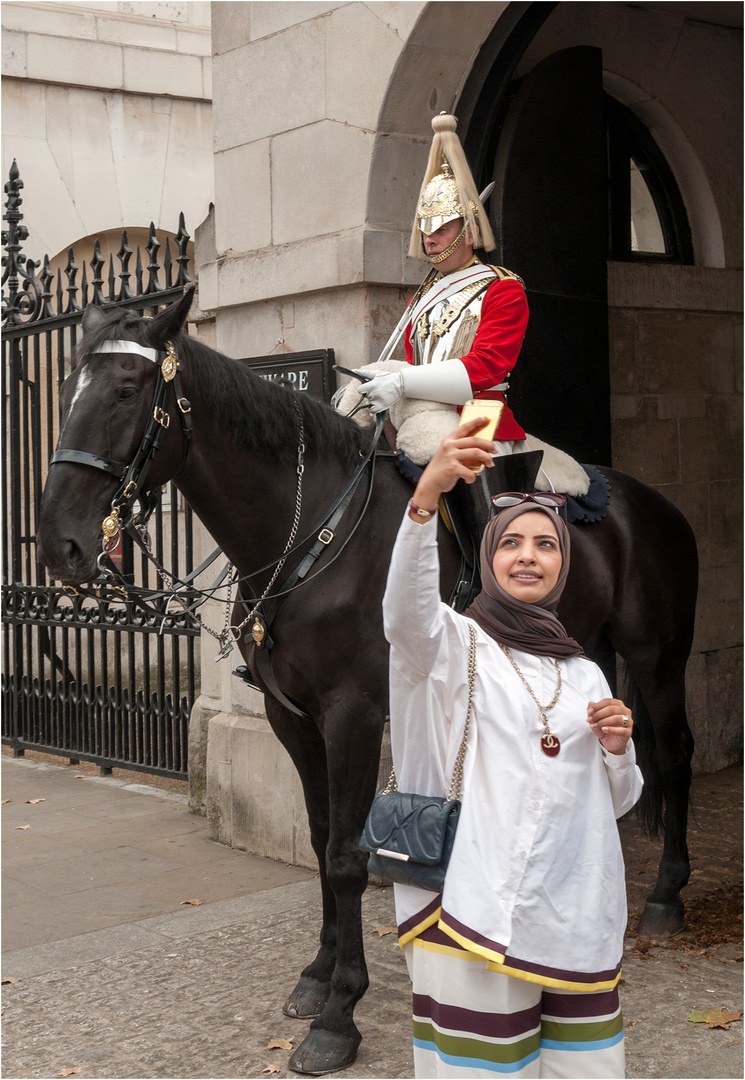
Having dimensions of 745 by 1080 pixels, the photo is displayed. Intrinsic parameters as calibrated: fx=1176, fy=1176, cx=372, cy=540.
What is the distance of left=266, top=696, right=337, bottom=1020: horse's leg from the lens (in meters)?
4.24

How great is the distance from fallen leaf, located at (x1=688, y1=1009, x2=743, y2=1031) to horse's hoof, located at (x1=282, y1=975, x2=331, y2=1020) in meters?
1.27

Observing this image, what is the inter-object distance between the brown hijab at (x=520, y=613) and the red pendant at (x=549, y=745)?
0.17 meters

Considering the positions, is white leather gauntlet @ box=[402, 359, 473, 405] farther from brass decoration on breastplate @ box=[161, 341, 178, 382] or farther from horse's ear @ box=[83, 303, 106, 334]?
horse's ear @ box=[83, 303, 106, 334]

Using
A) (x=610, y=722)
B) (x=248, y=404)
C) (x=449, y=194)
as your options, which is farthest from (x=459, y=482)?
(x=610, y=722)

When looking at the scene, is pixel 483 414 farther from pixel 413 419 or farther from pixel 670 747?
pixel 670 747

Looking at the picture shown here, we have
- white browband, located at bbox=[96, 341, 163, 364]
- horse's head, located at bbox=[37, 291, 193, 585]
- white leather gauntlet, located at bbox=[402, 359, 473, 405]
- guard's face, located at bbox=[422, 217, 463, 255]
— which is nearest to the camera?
horse's head, located at bbox=[37, 291, 193, 585]

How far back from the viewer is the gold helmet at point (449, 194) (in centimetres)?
417

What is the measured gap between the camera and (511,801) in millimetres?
2281

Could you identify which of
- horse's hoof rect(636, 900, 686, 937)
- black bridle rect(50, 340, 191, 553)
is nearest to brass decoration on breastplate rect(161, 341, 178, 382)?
black bridle rect(50, 340, 191, 553)

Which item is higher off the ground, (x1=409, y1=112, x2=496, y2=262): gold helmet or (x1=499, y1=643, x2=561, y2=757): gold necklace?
(x1=409, y1=112, x2=496, y2=262): gold helmet

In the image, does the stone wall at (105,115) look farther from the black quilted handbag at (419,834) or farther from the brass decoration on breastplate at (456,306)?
the black quilted handbag at (419,834)

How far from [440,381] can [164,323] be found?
0.96 meters

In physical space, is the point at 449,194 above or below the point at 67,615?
above

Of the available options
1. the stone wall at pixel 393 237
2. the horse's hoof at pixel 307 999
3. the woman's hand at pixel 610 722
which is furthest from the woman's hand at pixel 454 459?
the stone wall at pixel 393 237
